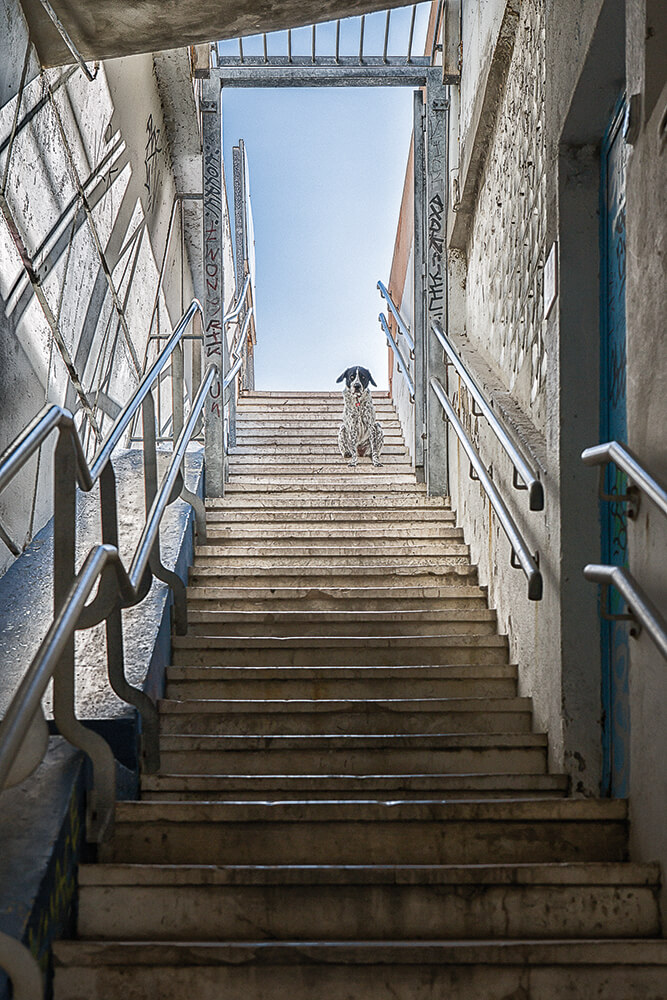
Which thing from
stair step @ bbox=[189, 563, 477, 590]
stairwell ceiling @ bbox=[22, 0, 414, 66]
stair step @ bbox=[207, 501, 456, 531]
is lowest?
stair step @ bbox=[189, 563, 477, 590]

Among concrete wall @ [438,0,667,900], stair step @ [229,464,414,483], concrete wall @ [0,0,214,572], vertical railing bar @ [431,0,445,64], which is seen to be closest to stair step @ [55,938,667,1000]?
Result: concrete wall @ [438,0,667,900]

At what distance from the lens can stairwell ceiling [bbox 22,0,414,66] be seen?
3.86m

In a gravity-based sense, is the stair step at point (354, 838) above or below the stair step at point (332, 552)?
below

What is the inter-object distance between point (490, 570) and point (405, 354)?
4471 millimetres

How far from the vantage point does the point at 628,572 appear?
222 cm

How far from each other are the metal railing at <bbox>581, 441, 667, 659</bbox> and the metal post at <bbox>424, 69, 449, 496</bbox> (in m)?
3.32

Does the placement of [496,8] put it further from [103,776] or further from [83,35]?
[103,776]

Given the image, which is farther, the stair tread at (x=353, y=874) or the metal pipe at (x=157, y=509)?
the metal pipe at (x=157, y=509)

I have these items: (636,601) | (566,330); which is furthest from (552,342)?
(636,601)

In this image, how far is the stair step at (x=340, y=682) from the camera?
3578mm

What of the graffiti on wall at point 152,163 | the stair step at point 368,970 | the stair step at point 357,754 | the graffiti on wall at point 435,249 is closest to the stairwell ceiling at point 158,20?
the graffiti on wall at point 435,249

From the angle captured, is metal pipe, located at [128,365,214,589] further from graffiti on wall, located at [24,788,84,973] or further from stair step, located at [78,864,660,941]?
stair step, located at [78,864,660,941]

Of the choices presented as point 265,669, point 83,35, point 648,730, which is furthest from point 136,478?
point 648,730

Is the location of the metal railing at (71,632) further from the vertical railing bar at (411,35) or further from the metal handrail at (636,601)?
the vertical railing bar at (411,35)
